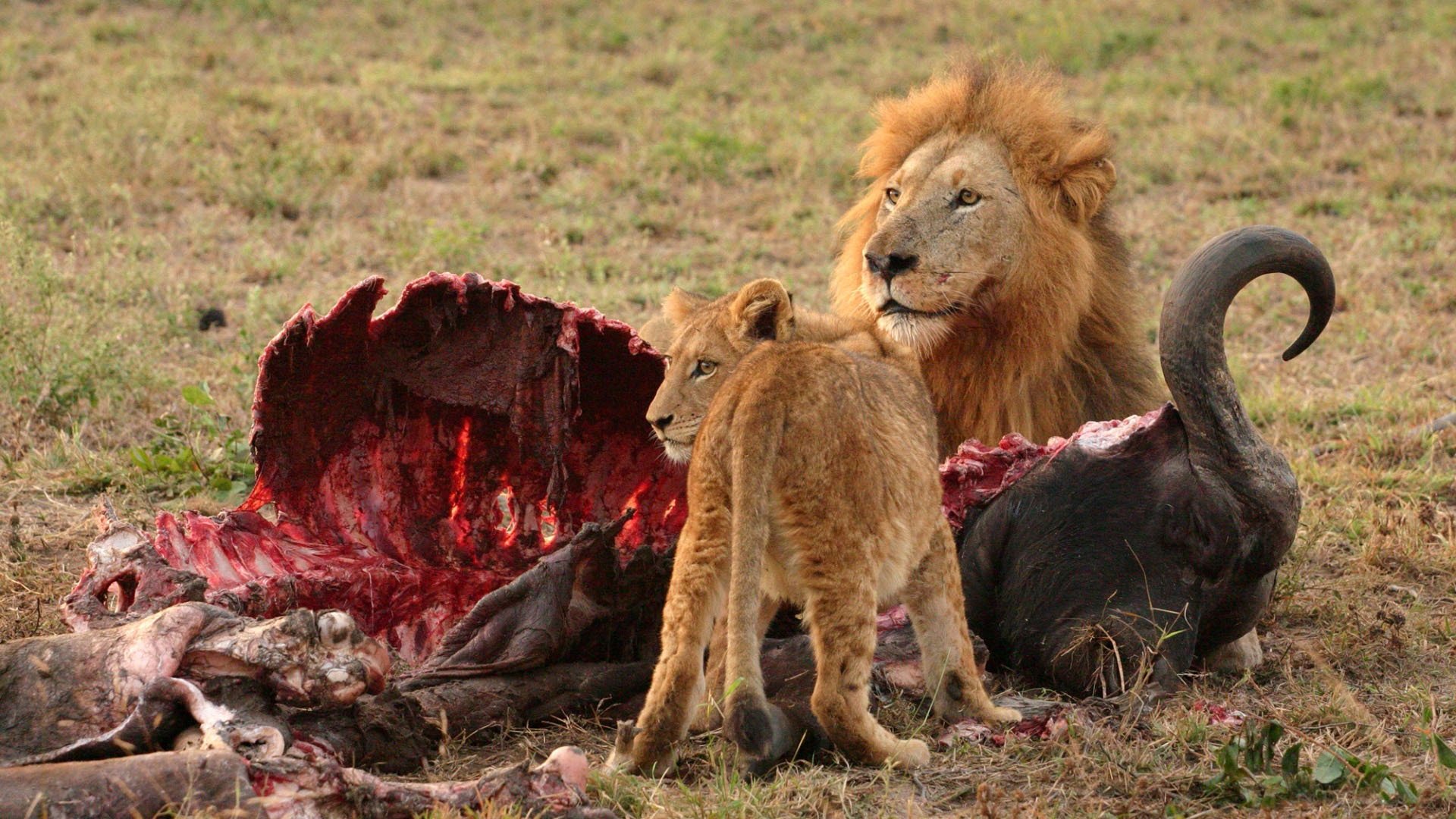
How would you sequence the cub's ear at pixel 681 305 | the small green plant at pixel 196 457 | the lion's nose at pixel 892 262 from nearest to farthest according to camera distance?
the cub's ear at pixel 681 305
the lion's nose at pixel 892 262
the small green plant at pixel 196 457

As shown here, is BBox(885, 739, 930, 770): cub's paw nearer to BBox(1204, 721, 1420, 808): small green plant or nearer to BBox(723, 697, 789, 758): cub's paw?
BBox(723, 697, 789, 758): cub's paw

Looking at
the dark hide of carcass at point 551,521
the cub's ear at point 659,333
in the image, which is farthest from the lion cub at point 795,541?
the cub's ear at point 659,333

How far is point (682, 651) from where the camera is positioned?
128 inches

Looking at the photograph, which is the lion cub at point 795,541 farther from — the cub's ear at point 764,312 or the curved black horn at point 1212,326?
the curved black horn at point 1212,326

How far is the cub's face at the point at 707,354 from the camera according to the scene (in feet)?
13.0

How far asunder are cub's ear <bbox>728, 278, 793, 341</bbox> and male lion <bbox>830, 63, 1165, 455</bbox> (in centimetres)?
68

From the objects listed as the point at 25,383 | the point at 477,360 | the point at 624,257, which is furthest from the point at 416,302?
the point at 624,257

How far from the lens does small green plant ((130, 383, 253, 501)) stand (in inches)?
218

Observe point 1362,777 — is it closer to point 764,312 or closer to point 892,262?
point 764,312

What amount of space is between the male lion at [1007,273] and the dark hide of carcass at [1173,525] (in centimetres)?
91

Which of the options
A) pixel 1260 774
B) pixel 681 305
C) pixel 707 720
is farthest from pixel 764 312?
pixel 1260 774

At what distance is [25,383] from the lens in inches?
241

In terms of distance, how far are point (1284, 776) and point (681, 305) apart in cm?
206

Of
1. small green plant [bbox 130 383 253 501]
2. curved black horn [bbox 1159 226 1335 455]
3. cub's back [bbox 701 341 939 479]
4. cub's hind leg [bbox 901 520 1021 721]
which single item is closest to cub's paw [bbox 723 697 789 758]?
cub's back [bbox 701 341 939 479]
